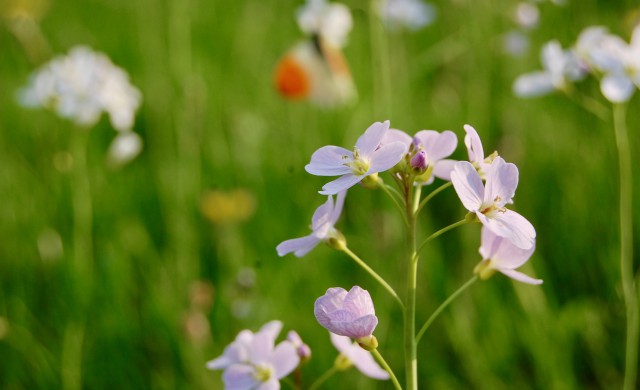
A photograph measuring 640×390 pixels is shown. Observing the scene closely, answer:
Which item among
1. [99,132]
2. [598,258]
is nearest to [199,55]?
→ [99,132]

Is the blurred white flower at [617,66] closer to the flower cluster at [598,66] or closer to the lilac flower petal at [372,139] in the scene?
the flower cluster at [598,66]

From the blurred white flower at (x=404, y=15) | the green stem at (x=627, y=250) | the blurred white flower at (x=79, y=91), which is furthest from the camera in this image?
the blurred white flower at (x=404, y=15)

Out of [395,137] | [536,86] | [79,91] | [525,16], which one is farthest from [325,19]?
[395,137]

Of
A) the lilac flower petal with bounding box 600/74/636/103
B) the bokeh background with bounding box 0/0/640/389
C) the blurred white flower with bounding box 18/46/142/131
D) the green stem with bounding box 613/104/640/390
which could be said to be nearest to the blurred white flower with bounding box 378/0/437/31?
the bokeh background with bounding box 0/0/640/389

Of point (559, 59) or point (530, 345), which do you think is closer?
point (559, 59)

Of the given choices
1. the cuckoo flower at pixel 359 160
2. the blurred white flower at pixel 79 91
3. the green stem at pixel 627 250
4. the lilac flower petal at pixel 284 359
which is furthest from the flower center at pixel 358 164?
the blurred white flower at pixel 79 91

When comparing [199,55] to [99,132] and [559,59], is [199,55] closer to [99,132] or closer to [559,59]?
[99,132]
